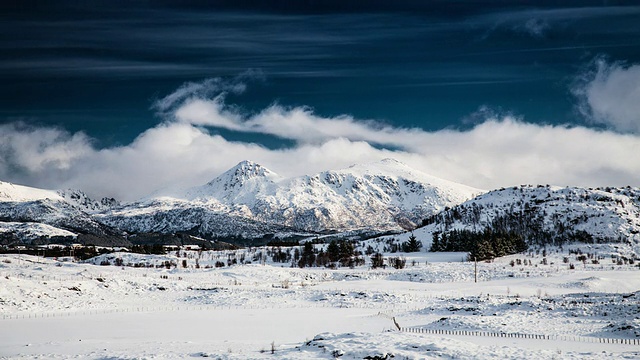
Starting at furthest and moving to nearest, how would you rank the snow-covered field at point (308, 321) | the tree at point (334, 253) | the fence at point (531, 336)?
the tree at point (334, 253) < the fence at point (531, 336) < the snow-covered field at point (308, 321)

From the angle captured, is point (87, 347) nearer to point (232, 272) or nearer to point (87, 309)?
point (87, 309)

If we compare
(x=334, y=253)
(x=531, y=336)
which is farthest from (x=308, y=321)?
(x=334, y=253)

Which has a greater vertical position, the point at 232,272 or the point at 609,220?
the point at 609,220

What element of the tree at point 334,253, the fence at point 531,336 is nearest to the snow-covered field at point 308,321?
the fence at point 531,336

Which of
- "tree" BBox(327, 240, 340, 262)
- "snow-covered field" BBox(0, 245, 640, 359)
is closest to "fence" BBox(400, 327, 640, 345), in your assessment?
"snow-covered field" BBox(0, 245, 640, 359)

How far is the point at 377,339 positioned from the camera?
99.2ft

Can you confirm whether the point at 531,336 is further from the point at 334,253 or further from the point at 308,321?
the point at 334,253

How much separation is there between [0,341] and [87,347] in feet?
26.5

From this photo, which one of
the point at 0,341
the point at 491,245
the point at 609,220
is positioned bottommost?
the point at 0,341

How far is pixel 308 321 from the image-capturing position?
46.7 meters

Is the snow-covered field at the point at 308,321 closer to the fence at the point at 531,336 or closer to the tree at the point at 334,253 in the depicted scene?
the fence at the point at 531,336

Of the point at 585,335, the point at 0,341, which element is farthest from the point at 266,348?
the point at 585,335

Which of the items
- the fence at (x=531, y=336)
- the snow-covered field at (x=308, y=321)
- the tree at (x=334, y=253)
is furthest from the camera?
the tree at (x=334, y=253)

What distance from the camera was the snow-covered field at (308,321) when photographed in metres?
29.2
